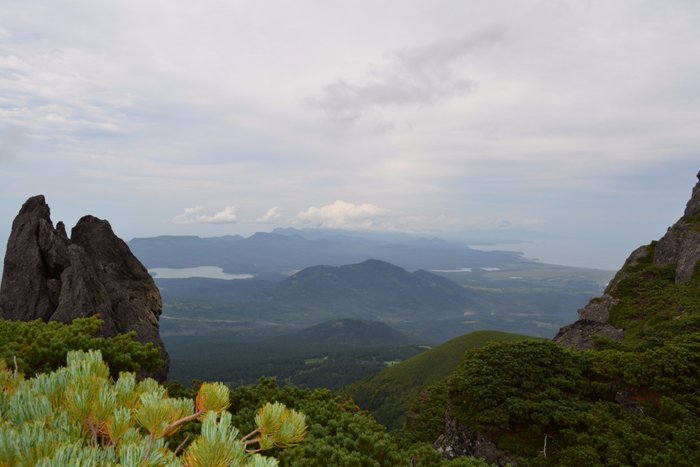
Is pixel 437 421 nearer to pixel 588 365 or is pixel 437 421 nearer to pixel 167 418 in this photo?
pixel 588 365

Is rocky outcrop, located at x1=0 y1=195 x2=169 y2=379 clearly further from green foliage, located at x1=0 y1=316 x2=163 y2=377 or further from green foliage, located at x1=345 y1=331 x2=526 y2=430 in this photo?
green foliage, located at x1=345 y1=331 x2=526 y2=430

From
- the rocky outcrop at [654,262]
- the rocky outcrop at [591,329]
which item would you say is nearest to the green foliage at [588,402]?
the rocky outcrop at [654,262]

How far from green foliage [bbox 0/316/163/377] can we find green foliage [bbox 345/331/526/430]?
122 m

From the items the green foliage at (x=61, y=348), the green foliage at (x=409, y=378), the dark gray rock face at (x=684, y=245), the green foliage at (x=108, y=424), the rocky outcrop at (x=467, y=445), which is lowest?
the green foliage at (x=409, y=378)

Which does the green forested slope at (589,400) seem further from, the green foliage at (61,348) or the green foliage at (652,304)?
the green foliage at (61,348)

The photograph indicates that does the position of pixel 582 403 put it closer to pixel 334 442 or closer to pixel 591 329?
pixel 334 442

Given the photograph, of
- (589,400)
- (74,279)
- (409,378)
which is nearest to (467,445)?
(589,400)

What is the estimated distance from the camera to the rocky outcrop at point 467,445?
31656 millimetres

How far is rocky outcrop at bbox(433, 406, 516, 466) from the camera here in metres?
31.7

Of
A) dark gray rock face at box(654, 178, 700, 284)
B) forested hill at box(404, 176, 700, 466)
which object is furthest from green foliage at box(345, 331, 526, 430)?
forested hill at box(404, 176, 700, 466)

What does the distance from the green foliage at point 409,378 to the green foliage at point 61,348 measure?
122 meters

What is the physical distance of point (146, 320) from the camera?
48.8 m

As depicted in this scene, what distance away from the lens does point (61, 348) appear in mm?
21984

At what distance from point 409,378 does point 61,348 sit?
531 feet
